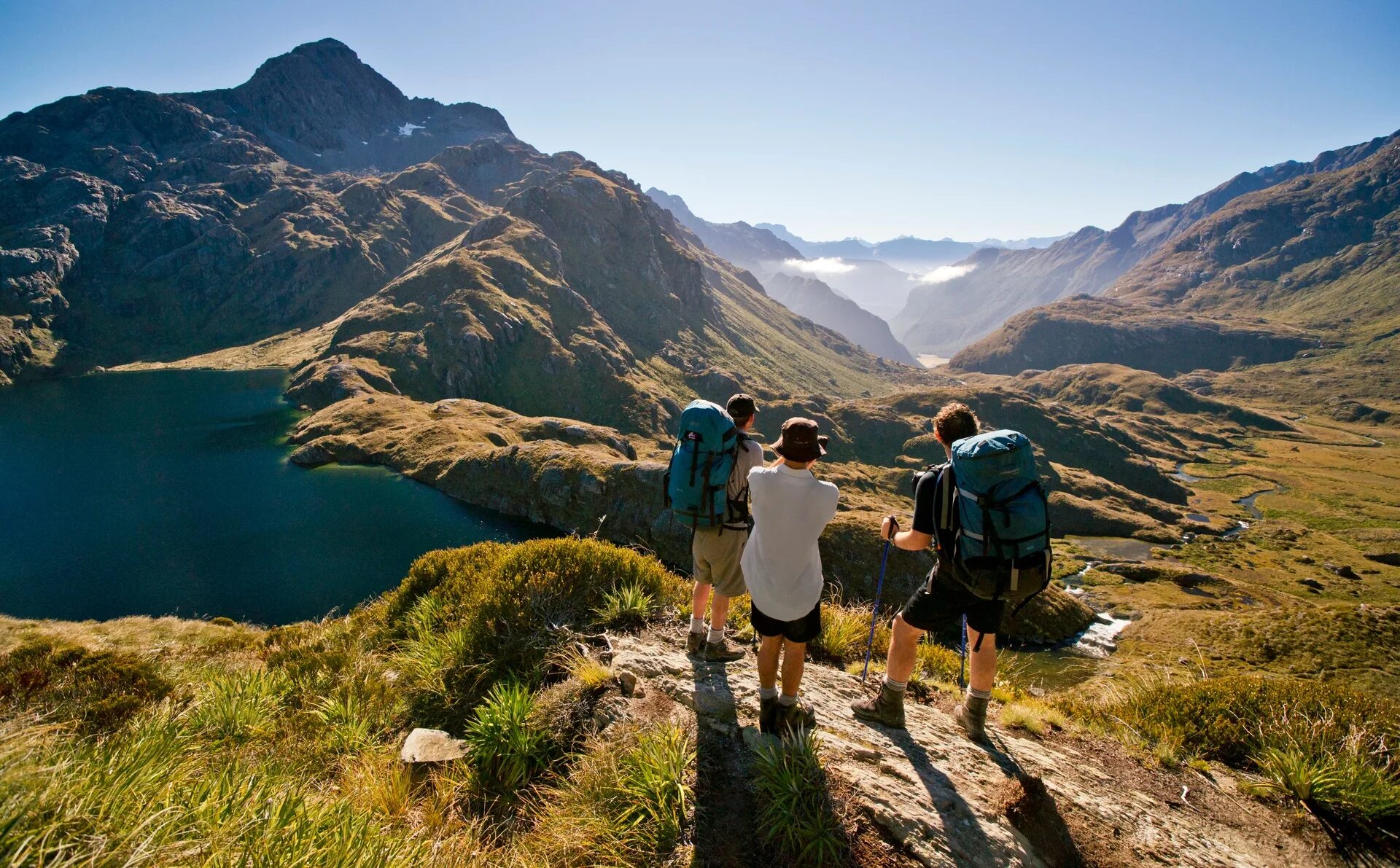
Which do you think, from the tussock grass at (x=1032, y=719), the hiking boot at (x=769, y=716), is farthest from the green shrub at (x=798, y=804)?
the tussock grass at (x=1032, y=719)

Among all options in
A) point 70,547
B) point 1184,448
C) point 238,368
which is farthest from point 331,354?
point 1184,448

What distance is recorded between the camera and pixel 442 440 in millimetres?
96000

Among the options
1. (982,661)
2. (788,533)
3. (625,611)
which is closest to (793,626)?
(788,533)

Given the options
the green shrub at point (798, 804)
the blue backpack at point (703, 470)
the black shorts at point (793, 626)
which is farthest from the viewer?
the blue backpack at point (703, 470)

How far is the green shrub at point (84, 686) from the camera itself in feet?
28.8

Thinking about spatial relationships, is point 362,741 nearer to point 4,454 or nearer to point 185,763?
point 185,763

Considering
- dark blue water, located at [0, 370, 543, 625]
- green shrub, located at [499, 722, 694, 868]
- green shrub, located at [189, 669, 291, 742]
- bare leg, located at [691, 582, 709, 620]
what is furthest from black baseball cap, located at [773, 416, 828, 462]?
dark blue water, located at [0, 370, 543, 625]

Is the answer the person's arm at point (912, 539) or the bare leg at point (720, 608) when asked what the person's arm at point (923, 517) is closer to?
the person's arm at point (912, 539)

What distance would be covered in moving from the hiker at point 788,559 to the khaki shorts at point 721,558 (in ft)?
4.77

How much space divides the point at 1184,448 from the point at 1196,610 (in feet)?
548

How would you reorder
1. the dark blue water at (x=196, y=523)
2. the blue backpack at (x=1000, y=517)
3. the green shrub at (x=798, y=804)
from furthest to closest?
the dark blue water at (x=196, y=523) < the blue backpack at (x=1000, y=517) < the green shrub at (x=798, y=804)

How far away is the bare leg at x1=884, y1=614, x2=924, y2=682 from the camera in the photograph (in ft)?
21.7

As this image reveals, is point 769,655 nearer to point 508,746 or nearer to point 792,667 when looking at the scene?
point 792,667

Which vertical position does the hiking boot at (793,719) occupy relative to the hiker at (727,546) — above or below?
below
